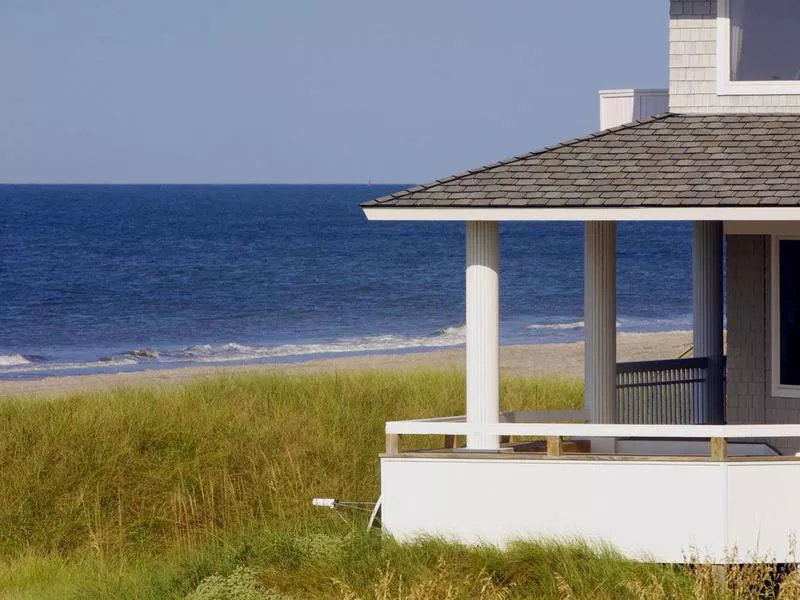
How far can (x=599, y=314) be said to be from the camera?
43.4 feet

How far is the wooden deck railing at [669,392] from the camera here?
48.5 ft

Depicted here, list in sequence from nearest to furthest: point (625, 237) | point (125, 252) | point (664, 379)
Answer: point (664, 379)
point (125, 252)
point (625, 237)

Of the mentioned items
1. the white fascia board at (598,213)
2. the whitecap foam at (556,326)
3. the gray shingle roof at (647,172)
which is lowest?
the whitecap foam at (556,326)

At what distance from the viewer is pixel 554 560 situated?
11.1 m

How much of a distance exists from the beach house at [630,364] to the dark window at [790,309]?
0.05 ft

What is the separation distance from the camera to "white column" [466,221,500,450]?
11953 mm

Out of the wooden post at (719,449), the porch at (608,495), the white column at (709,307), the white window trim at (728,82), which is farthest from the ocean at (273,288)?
the wooden post at (719,449)

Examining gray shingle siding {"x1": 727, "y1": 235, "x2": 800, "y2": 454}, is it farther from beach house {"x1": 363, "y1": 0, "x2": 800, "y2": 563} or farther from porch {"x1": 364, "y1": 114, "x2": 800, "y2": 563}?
porch {"x1": 364, "y1": 114, "x2": 800, "y2": 563}

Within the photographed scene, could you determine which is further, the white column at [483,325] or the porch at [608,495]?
the white column at [483,325]

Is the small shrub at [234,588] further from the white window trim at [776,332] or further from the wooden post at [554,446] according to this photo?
the white window trim at [776,332]

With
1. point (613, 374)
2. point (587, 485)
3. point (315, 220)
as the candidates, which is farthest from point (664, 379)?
point (315, 220)

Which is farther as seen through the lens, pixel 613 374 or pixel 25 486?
pixel 25 486

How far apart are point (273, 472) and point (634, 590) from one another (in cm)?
613

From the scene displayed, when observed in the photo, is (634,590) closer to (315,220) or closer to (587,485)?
(587,485)
